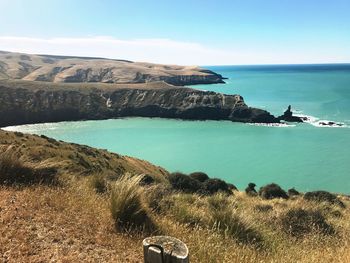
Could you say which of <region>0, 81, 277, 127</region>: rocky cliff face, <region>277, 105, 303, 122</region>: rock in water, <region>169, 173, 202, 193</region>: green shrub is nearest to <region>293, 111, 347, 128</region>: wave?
<region>277, 105, 303, 122</region>: rock in water

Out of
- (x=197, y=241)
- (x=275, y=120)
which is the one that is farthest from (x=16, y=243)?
(x=275, y=120)

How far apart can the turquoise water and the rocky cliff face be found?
6602 millimetres

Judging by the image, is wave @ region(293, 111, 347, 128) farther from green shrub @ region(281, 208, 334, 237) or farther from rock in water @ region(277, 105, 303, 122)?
green shrub @ region(281, 208, 334, 237)

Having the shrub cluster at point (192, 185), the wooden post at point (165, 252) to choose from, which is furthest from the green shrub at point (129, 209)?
the shrub cluster at point (192, 185)

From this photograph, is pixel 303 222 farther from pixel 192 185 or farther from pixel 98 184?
pixel 192 185

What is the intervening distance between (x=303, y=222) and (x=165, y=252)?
24.9 ft

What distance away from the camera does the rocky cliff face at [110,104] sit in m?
108

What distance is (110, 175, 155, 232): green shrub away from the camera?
6.16m

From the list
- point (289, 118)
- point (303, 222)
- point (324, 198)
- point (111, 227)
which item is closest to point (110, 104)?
point (289, 118)

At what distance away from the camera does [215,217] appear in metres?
7.03

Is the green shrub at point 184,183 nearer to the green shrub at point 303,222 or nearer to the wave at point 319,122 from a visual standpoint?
the green shrub at point 303,222

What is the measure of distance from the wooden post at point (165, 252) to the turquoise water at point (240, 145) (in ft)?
139

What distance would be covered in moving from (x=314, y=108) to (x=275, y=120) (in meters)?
20.6

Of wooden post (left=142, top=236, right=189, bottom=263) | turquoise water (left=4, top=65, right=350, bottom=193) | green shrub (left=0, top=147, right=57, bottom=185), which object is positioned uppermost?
wooden post (left=142, top=236, right=189, bottom=263)
